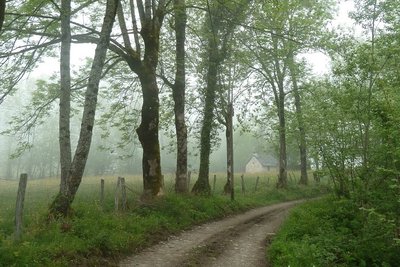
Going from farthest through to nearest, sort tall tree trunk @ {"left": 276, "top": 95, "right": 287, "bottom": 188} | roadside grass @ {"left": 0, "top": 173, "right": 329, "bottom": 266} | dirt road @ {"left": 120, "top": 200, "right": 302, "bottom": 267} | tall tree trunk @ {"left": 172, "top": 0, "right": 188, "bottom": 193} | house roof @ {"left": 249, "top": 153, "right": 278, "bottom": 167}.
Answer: house roof @ {"left": 249, "top": 153, "right": 278, "bottom": 167} < tall tree trunk @ {"left": 276, "top": 95, "right": 287, "bottom": 188} < tall tree trunk @ {"left": 172, "top": 0, "right": 188, "bottom": 193} < dirt road @ {"left": 120, "top": 200, "right": 302, "bottom": 267} < roadside grass @ {"left": 0, "top": 173, "right": 329, "bottom": 266}

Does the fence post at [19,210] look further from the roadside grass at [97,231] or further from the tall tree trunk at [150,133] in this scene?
the tall tree trunk at [150,133]

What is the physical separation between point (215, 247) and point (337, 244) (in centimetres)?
374

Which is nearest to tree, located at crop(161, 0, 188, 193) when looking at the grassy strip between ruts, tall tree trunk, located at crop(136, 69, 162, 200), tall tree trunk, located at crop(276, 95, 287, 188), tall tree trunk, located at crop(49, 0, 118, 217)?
tall tree trunk, located at crop(136, 69, 162, 200)

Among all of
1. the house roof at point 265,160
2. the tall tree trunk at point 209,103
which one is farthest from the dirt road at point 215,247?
the house roof at point 265,160

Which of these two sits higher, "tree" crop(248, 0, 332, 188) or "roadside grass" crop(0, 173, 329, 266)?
"tree" crop(248, 0, 332, 188)

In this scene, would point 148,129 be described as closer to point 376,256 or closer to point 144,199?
point 144,199

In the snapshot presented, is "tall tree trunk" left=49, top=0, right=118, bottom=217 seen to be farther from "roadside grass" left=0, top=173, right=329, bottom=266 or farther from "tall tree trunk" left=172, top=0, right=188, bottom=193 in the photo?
"tall tree trunk" left=172, top=0, right=188, bottom=193

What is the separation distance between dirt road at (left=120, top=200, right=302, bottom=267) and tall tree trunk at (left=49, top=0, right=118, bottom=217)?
2649mm

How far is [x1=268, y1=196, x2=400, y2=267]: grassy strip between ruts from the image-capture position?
30.6 ft

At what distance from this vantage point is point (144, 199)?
15.1 m

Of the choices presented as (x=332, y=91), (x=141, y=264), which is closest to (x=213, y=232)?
(x=141, y=264)

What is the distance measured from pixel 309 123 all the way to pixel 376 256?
26.6 ft

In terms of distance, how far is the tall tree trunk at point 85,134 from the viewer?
10.6 meters

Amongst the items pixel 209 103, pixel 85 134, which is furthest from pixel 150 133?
pixel 209 103
